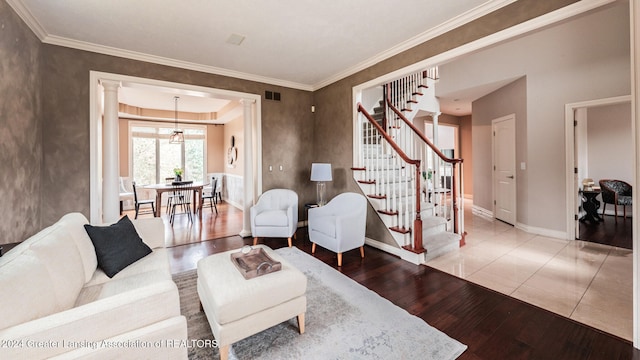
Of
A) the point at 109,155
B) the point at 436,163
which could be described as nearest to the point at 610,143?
the point at 436,163

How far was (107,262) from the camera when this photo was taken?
6.61 feet

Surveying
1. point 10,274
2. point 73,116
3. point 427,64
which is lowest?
point 10,274

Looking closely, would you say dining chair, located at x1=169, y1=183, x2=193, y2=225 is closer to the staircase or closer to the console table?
the staircase

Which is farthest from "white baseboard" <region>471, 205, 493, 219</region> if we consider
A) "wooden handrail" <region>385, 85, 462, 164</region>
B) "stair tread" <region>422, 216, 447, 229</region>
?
"stair tread" <region>422, 216, 447, 229</region>

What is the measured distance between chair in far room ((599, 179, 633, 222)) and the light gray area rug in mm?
5709

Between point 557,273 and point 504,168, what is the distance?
3106mm

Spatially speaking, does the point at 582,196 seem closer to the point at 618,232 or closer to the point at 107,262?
the point at 618,232

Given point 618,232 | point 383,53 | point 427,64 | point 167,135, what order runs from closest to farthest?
point 427,64 < point 383,53 < point 618,232 < point 167,135

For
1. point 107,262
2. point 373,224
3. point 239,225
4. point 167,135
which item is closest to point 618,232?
point 373,224

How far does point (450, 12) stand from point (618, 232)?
193 inches

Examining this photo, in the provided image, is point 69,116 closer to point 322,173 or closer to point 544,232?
point 322,173

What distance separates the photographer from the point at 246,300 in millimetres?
1650

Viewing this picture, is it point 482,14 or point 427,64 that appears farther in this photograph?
point 427,64

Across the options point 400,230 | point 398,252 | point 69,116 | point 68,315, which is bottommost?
point 398,252
